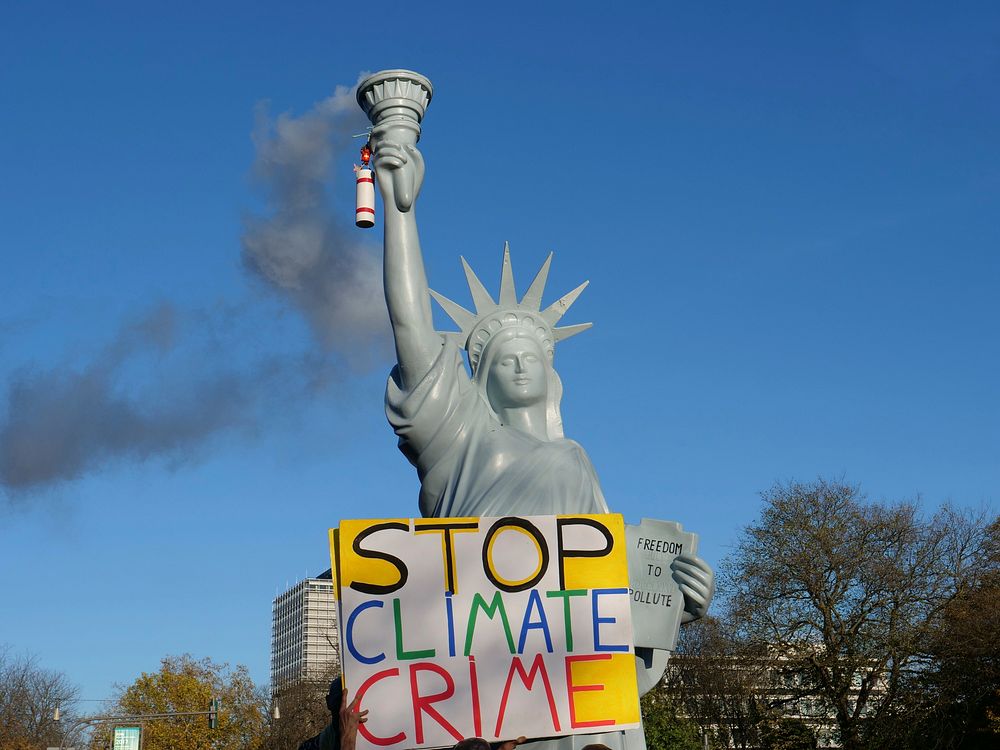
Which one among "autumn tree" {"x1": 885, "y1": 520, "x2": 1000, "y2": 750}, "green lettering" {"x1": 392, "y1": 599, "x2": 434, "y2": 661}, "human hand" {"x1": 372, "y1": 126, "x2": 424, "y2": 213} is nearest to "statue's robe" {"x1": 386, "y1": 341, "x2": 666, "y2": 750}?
"human hand" {"x1": 372, "y1": 126, "x2": 424, "y2": 213}

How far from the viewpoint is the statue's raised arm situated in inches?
337

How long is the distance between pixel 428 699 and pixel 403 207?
359 cm

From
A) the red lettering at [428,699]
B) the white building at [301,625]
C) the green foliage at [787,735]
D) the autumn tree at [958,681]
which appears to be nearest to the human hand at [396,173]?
the red lettering at [428,699]

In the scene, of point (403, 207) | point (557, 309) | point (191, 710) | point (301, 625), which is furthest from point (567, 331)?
point (301, 625)

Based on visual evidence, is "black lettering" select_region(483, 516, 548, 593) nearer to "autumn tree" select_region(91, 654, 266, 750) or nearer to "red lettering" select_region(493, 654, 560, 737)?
"red lettering" select_region(493, 654, 560, 737)

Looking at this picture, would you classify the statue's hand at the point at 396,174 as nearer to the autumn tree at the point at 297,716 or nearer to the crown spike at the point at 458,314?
the crown spike at the point at 458,314

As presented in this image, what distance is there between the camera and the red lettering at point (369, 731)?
22.8 ft

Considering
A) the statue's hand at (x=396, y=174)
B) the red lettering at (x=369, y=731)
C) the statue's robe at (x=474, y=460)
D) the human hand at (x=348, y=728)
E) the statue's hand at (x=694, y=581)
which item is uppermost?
the statue's hand at (x=396, y=174)

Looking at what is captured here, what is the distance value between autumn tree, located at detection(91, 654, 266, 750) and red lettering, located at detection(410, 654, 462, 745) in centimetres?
4540

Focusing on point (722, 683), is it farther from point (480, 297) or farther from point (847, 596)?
point (480, 297)

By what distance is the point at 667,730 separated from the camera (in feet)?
120

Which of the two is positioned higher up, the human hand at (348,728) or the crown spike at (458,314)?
the crown spike at (458,314)

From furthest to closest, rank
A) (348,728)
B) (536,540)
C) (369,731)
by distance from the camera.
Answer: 1. (536,540)
2. (369,731)
3. (348,728)

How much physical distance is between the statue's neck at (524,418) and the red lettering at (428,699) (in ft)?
8.13
